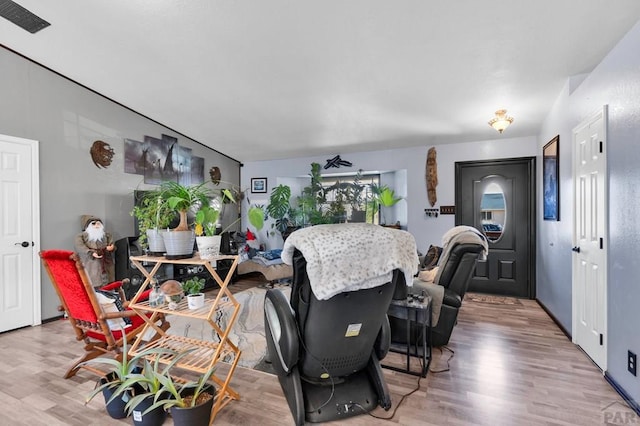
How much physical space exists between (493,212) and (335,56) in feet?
11.7

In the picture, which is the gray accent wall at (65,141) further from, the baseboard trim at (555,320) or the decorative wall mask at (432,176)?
the baseboard trim at (555,320)

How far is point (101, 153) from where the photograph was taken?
14.1 ft

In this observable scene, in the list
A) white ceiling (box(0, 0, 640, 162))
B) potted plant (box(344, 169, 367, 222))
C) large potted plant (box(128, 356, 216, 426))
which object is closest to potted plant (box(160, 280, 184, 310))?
large potted plant (box(128, 356, 216, 426))

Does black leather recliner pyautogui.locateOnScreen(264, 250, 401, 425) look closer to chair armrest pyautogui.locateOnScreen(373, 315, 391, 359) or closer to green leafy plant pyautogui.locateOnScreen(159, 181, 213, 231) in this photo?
chair armrest pyautogui.locateOnScreen(373, 315, 391, 359)

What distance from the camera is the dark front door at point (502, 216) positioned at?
4613 mm

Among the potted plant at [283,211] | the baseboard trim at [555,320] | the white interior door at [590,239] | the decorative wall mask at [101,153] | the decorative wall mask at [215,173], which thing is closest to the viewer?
the white interior door at [590,239]

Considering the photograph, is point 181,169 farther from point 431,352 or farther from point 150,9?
point 431,352

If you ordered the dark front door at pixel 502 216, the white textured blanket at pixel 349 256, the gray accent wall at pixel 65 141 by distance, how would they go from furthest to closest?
the dark front door at pixel 502 216 < the gray accent wall at pixel 65 141 < the white textured blanket at pixel 349 256

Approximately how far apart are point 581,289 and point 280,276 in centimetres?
393

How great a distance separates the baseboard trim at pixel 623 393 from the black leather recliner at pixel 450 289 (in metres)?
1.07

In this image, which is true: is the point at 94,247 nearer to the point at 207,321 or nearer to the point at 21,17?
the point at 21,17

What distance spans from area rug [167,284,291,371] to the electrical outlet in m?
2.55

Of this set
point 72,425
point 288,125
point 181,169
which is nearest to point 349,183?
point 288,125

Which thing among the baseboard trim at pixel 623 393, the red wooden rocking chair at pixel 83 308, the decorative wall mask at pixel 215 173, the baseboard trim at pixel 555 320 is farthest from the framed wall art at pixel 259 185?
the baseboard trim at pixel 623 393
